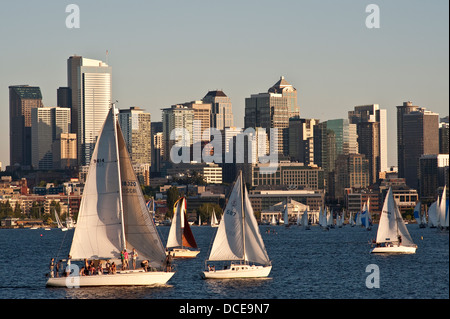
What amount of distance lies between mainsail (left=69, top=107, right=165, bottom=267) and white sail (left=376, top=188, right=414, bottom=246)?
149ft

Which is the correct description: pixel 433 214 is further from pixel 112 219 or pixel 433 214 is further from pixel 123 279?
pixel 123 279

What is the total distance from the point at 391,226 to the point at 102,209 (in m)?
48.0

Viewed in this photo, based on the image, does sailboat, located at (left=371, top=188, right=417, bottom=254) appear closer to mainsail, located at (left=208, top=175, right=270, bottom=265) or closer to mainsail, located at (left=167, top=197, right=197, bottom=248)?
mainsail, located at (left=167, top=197, right=197, bottom=248)

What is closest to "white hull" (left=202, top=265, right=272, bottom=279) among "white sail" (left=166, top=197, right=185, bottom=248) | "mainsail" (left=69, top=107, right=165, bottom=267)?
"mainsail" (left=69, top=107, right=165, bottom=267)

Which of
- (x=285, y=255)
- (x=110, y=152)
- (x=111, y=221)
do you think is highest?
(x=110, y=152)

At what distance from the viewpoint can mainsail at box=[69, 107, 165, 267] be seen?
59.1 metres

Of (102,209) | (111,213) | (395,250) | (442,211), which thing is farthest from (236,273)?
(442,211)

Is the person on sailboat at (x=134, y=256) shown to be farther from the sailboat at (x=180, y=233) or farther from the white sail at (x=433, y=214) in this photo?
the white sail at (x=433, y=214)

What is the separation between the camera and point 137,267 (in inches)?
2359

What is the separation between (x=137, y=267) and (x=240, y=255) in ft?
32.2

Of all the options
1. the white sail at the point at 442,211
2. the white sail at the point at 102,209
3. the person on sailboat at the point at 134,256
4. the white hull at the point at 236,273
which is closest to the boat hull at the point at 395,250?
the white hull at the point at 236,273
